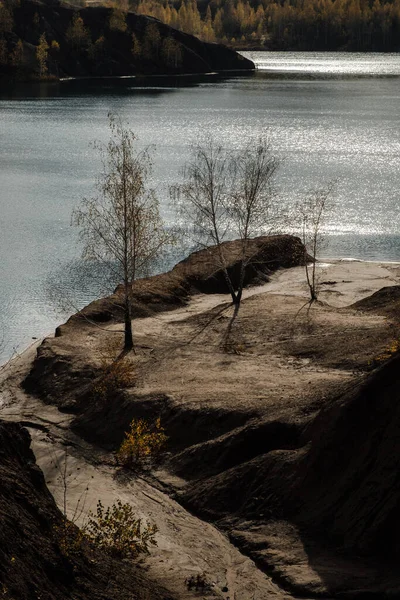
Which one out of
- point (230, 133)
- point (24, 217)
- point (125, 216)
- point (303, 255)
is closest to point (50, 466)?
point (125, 216)

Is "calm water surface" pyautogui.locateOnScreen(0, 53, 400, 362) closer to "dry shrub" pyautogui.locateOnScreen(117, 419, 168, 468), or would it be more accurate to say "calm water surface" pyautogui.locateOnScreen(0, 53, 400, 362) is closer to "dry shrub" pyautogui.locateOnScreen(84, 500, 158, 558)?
"dry shrub" pyautogui.locateOnScreen(117, 419, 168, 468)

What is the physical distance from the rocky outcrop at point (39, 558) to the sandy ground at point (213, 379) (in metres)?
1.00

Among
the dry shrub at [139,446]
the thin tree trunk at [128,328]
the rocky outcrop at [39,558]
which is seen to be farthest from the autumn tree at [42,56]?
the rocky outcrop at [39,558]

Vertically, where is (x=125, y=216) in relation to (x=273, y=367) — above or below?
above

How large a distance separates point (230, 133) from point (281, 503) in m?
89.9

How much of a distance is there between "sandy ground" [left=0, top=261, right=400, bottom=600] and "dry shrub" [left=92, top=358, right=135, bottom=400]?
1.73ft

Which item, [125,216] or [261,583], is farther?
[125,216]

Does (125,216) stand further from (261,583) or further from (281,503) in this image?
(261,583)

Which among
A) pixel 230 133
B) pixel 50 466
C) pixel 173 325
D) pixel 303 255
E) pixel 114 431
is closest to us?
pixel 50 466

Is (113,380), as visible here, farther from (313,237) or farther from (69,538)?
(313,237)

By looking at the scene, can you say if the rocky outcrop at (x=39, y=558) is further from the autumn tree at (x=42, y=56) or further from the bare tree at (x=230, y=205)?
the autumn tree at (x=42, y=56)

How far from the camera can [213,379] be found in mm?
36406

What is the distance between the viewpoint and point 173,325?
45.4 meters

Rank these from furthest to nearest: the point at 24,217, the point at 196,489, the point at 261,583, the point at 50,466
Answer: the point at 24,217 → the point at 50,466 → the point at 196,489 → the point at 261,583
